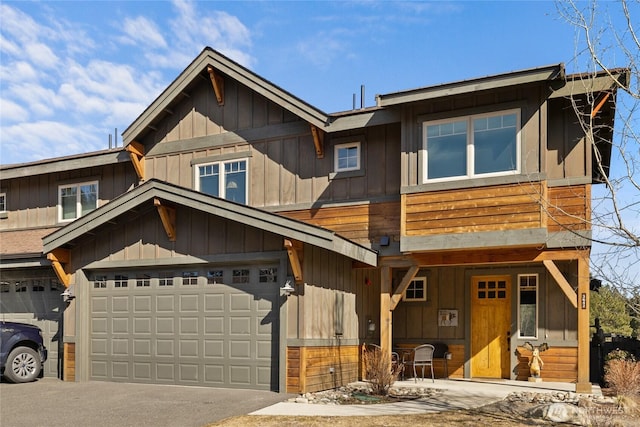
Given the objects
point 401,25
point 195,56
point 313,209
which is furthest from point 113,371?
point 401,25

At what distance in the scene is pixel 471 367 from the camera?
13922mm

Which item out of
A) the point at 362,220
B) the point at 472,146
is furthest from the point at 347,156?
the point at 472,146

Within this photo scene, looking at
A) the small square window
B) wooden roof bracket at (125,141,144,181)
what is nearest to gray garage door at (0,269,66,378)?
the small square window

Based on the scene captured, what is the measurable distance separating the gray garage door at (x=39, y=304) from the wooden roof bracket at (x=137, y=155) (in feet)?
11.2

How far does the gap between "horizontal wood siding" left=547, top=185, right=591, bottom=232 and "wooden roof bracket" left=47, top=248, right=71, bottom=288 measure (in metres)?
10.7

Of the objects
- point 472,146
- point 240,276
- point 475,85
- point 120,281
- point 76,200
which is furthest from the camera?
point 76,200

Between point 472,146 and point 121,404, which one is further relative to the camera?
point 472,146

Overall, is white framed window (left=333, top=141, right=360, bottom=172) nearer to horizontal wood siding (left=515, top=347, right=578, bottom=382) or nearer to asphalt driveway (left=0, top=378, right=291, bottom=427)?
asphalt driveway (left=0, top=378, right=291, bottom=427)

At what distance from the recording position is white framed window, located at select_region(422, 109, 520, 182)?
37.3 ft

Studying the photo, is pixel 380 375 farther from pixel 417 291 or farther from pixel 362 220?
pixel 417 291

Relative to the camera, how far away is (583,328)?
11180 millimetres

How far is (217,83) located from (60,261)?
5.74 m

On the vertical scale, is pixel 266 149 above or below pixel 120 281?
above

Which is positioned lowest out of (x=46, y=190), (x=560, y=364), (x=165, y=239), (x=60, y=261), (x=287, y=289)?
(x=560, y=364)
